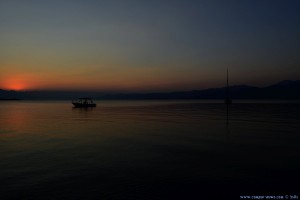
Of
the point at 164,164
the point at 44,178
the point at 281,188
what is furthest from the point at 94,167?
the point at 281,188

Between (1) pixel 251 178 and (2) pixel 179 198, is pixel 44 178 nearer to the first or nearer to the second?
(2) pixel 179 198

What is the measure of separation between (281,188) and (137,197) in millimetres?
7431

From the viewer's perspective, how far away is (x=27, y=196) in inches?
496

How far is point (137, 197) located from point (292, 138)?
2453 centimetres

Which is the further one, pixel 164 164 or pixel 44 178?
pixel 164 164

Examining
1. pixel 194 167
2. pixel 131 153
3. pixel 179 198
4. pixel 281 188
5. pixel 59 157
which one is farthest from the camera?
pixel 131 153

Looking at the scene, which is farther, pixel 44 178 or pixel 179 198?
pixel 44 178

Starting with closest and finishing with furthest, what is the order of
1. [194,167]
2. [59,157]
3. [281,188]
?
[281,188]
[194,167]
[59,157]

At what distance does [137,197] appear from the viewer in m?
12.5

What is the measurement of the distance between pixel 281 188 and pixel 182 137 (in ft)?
60.8

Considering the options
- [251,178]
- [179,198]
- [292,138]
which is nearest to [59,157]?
[179,198]

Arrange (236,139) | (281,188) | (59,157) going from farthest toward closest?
1. (236,139)
2. (59,157)
3. (281,188)

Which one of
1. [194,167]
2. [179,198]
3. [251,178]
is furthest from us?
[194,167]

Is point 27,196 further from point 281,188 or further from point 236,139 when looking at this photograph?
point 236,139
